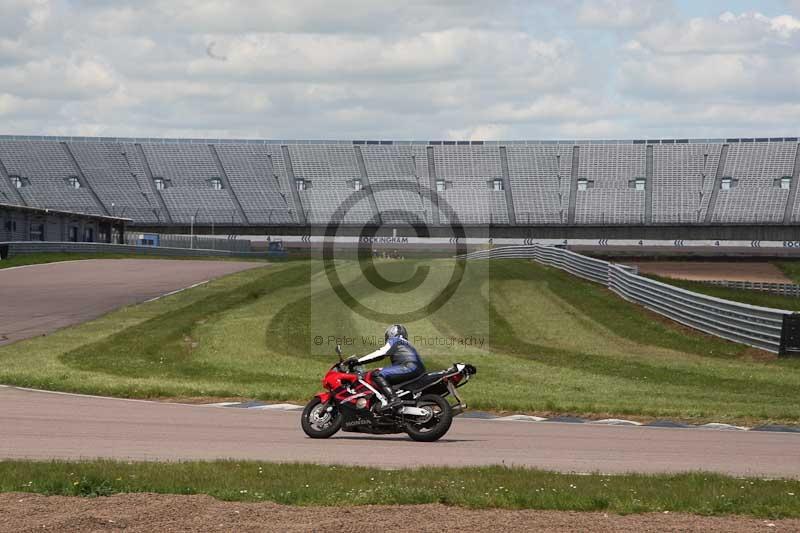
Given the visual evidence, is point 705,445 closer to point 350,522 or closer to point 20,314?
point 350,522

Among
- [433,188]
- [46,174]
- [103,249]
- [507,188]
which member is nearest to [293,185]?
[433,188]

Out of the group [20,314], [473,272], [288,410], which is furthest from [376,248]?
[288,410]

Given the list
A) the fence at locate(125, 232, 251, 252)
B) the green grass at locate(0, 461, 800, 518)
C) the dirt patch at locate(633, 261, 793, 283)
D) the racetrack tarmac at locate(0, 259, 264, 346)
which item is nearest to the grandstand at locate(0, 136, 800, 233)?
the fence at locate(125, 232, 251, 252)

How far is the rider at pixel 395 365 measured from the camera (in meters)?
15.0

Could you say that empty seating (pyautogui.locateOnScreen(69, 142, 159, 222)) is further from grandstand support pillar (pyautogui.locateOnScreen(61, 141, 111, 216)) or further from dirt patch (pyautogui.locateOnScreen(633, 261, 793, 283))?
dirt patch (pyautogui.locateOnScreen(633, 261, 793, 283))

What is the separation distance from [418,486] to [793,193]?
97.2 m

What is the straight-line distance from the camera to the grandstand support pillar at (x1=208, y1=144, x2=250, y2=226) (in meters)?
103

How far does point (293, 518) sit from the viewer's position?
935 cm

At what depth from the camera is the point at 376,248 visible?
314 feet

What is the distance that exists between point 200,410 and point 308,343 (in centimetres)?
1192

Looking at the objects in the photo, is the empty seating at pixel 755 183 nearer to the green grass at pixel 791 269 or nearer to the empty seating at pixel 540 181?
the empty seating at pixel 540 181

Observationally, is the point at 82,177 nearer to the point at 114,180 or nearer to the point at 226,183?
the point at 114,180

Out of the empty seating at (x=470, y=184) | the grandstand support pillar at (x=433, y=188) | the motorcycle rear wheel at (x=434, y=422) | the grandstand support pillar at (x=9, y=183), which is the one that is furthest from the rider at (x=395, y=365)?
the grandstand support pillar at (x=9, y=183)

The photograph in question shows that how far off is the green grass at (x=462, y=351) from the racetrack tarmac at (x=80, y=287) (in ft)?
4.92
